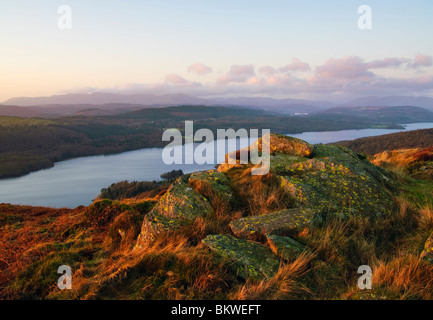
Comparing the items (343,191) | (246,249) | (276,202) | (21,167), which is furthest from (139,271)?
(21,167)

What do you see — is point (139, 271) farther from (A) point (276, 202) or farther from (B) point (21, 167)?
(B) point (21, 167)

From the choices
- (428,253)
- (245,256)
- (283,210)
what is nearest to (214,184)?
(283,210)

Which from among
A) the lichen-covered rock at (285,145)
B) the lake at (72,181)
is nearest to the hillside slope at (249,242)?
the lichen-covered rock at (285,145)

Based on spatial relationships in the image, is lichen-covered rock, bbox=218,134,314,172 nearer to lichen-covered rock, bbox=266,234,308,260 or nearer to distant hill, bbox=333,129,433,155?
lichen-covered rock, bbox=266,234,308,260

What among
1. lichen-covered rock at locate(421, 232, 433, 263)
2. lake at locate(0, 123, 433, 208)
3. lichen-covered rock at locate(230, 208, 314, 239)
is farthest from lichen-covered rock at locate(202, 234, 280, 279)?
lake at locate(0, 123, 433, 208)

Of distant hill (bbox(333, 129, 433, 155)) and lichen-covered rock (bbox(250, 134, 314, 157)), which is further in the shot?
distant hill (bbox(333, 129, 433, 155))
